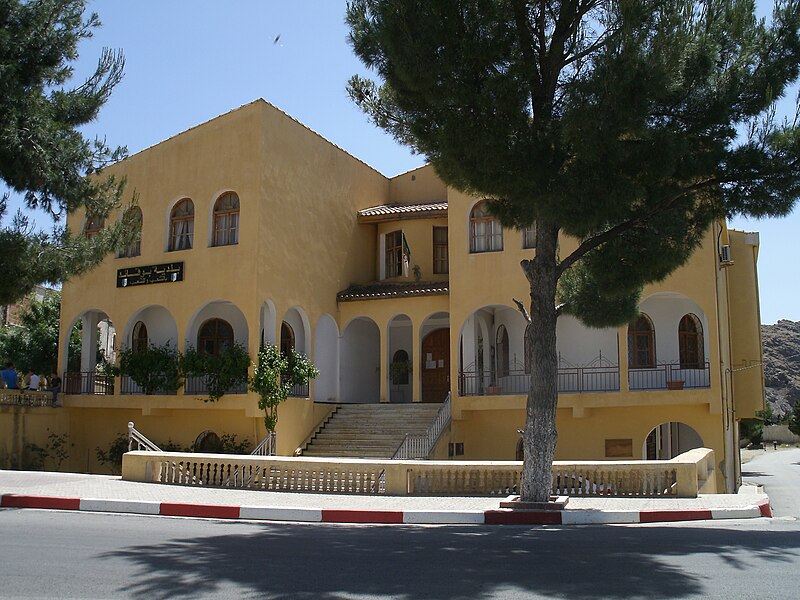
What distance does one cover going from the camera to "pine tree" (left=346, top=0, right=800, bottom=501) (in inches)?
430

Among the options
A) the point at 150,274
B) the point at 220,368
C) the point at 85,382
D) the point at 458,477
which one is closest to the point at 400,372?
the point at 220,368

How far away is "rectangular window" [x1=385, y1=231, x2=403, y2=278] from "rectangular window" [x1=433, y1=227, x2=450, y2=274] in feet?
3.65

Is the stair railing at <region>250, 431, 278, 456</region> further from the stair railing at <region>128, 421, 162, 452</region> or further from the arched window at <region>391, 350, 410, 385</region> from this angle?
the arched window at <region>391, 350, 410, 385</region>

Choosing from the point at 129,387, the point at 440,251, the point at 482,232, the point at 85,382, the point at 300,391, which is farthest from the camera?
the point at 440,251

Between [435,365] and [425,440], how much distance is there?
5.24 m

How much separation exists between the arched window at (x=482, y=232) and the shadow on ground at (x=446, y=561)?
43.1ft

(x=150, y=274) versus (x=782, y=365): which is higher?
(x=782, y=365)

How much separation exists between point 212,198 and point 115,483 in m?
10.1

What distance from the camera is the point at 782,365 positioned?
94875 mm

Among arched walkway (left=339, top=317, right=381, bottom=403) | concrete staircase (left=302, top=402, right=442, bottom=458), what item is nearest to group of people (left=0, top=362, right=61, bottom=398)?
concrete staircase (left=302, top=402, right=442, bottom=458)

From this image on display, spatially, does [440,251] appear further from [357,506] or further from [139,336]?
[357,506]

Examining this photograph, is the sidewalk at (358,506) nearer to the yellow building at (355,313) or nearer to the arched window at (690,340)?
the yellow building at (355,313)

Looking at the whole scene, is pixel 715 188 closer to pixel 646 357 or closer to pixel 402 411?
pixel 646 357

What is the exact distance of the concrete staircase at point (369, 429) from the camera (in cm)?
2144
